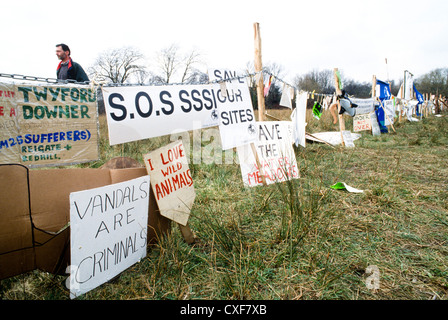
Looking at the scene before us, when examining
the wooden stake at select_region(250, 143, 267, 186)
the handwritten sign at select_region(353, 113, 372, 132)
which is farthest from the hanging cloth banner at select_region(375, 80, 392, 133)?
the wooden stake at select_region(250, 143, 267, 186)

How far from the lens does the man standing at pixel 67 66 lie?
4.82 meters

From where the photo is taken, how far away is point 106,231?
5.82 feet

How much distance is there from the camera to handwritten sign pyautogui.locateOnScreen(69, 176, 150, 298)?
1591mm

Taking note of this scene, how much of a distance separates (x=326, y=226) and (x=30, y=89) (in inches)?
104

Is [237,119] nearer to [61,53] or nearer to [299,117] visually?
[299,117]

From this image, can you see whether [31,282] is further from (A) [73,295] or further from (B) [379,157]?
(B) [379,157]

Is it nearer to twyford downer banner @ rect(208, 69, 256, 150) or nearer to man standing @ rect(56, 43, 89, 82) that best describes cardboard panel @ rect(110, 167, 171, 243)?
twyford downer banner @ rect(208, 69, 256, 150)

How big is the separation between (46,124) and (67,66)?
11.7 feet

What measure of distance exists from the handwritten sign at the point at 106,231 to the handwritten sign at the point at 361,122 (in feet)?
26.1

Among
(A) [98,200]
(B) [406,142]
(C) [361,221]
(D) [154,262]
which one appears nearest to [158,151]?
(A) [98,200]

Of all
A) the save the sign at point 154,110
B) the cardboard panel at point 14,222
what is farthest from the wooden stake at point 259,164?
the cardboard panel at point 14,222

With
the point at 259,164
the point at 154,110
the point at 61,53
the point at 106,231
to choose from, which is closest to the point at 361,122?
the point at 259,164

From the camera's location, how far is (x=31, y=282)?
183 cm

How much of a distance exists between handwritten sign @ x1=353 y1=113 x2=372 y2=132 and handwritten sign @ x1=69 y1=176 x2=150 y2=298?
314 inches
